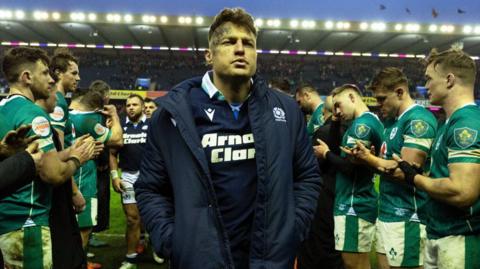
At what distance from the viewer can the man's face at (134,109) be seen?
672cm

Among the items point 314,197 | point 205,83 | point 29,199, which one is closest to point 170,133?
point 205,83

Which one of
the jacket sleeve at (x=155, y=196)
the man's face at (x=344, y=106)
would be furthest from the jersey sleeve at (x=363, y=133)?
the jacket sleeve at (x=155, y=196)

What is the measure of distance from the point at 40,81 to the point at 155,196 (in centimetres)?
176

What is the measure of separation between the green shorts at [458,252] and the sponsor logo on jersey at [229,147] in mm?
1577

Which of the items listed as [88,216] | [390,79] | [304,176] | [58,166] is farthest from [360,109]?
[88,216]

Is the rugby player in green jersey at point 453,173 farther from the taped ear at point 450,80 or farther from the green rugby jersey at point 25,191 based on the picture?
the green rugby jersey at point 25,191

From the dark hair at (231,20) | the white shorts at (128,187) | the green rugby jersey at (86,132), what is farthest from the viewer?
the white shorts at (128,187)

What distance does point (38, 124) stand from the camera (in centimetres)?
289

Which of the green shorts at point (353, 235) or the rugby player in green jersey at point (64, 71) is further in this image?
the rugby player in green jersey at point (64, 71)

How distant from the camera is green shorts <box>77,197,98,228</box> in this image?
16.5 ft

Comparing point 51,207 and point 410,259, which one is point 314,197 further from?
point 51,207

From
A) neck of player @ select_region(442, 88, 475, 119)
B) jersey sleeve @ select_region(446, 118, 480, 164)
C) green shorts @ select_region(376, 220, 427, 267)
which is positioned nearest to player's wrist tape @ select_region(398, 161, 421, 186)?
jersey sleeve @ select_region(446, 118, 480, 164)

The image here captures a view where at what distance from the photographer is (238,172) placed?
216 centimetres

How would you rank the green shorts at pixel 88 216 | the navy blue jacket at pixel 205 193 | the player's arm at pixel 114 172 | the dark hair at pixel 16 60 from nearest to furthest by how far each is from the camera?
the navy blue jacket at pixel 205 193 → the dark hair at pixel 16 60 → the green shorts at pixel 88 216 → the player's arm at pixel 114 172
